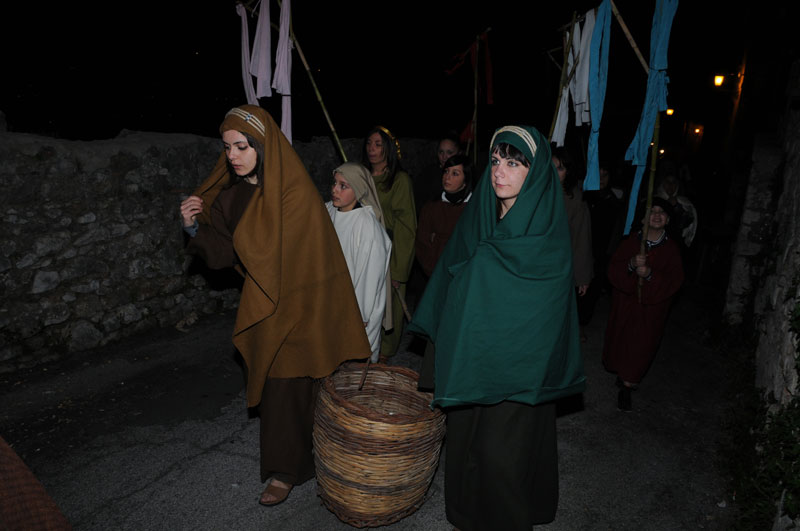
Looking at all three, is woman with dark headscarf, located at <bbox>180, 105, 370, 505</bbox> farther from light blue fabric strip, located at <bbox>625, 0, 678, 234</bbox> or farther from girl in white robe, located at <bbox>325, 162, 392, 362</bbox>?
light blue fabric strip, located at <bbox>625, 0, 678, 234</bbox>

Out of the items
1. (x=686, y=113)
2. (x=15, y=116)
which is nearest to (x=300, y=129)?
(x=15, y=116)

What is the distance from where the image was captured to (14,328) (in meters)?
4.25

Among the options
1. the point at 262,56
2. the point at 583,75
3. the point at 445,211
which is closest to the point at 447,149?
the point at 445,211

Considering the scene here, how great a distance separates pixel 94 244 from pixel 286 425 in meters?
3.10

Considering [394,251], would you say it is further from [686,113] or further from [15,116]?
[686,113]

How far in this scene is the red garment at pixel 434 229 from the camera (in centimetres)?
459

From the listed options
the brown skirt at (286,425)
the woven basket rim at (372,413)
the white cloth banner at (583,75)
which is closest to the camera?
the woven basket rim at (372,413)

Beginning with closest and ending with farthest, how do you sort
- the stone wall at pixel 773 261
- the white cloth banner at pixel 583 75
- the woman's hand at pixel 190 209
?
the woman's hand at pixel 190 209, the stone wall at pixel 773 261, the white cloth banner at pixel 583 75

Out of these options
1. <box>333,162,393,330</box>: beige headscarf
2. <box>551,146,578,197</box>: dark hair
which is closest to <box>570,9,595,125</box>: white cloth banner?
<box>551,146,578,197</box>: dark hair

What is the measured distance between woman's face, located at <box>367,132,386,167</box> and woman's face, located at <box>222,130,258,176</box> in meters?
2.52

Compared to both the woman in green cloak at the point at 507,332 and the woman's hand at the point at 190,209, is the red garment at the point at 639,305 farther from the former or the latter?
the woman's hand at the point at 190,209

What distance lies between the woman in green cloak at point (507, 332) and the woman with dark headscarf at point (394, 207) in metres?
2.12

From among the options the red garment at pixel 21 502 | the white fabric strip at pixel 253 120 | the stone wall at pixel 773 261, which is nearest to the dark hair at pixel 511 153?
the white fabric strip at pixel 253 120

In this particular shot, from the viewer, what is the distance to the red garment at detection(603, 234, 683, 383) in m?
4.17
